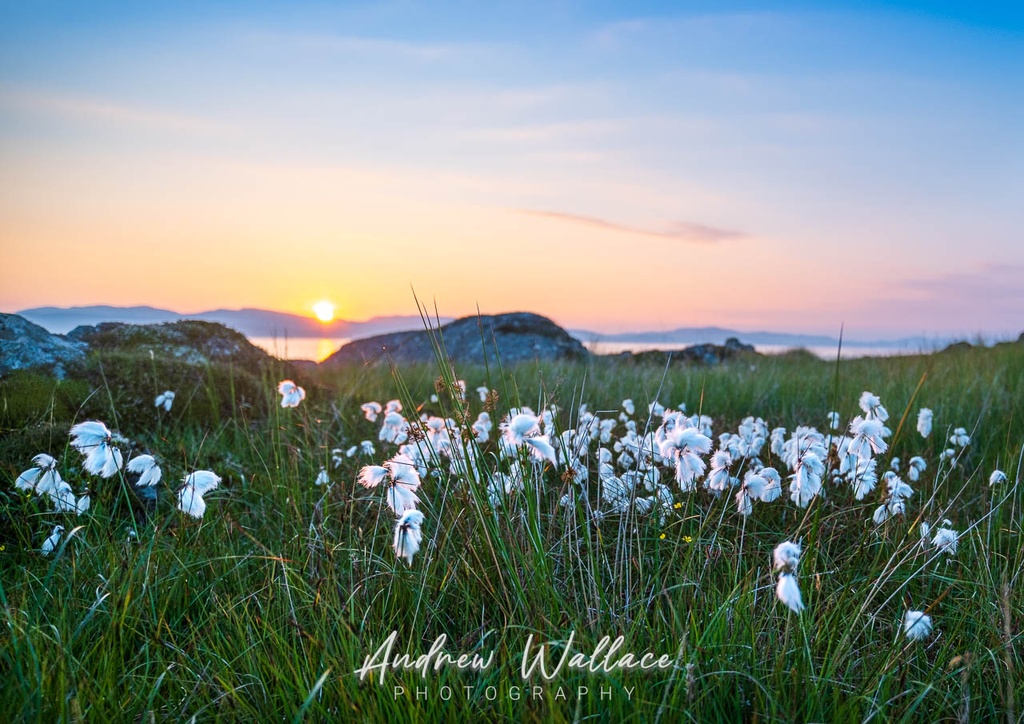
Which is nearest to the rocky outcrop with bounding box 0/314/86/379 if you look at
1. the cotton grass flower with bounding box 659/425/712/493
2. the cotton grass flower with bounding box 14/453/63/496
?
the cotton grass flower with bounding box 14/453/63/496

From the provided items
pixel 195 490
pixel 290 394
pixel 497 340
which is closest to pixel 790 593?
pixel 195 490

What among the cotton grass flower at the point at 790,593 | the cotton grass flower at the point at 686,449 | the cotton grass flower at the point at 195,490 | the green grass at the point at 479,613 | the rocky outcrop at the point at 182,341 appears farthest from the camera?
the rocky outcrop at the point at 182,341

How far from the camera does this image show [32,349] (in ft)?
19.6

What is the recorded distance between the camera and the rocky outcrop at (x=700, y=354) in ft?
51.1

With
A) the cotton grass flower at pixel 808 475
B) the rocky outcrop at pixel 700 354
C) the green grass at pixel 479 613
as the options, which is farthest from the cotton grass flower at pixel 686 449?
the rocky outcrop at pixel 700 354

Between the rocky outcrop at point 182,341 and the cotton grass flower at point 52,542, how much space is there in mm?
3378

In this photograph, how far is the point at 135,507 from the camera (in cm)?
453

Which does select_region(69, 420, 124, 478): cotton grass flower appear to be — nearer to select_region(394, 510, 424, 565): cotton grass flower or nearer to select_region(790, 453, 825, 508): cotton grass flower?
select_region(394, 510, 424, 565): cotton grass flower

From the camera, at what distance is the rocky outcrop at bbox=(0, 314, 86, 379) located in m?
5.80

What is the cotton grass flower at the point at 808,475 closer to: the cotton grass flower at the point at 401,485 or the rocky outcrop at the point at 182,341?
the cotton grass flower at the point at 401,485

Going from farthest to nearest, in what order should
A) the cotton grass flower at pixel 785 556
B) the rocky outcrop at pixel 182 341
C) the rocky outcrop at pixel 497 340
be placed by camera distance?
the rocky outcrop at pixel 497 340, the rocky outcrop at pixel 182 341, the cotton grass flower at pixel 785 556

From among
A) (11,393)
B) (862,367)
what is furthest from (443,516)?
(862,367)

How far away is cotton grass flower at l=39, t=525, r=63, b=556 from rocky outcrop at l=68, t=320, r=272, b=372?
338cm

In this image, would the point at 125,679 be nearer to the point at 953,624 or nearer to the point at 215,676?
the point at 215,676
